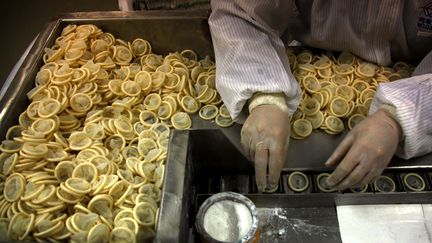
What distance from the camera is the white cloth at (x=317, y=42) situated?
6.93 feet

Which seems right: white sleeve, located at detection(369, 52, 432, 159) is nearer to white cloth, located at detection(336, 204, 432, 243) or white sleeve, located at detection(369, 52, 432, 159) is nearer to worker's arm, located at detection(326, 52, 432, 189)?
worker's arm, located at detection(326, 52, 432, 189)

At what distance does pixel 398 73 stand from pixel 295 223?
1.28 m

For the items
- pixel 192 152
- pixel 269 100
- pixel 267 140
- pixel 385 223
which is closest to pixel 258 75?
pixel 269 100

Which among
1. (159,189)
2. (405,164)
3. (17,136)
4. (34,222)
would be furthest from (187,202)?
(405,164)

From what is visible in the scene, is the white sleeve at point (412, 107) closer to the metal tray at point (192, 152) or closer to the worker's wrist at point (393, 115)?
the worker's wrist at point (393, 115)

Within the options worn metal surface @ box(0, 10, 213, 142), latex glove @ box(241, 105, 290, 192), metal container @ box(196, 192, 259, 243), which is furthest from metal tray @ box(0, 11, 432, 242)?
latex glove @ box(241, 105, 290, 192)

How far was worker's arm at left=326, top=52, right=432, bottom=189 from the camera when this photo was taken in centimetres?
199

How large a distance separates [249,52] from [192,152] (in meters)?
0.70

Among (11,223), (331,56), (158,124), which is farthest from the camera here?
(331,56)

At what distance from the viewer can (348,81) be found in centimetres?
263

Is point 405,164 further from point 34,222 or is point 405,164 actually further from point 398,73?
point 34,222

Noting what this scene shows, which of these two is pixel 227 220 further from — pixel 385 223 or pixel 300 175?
pixel 385 223

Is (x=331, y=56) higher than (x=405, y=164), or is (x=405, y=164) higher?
(x=331, y=56)

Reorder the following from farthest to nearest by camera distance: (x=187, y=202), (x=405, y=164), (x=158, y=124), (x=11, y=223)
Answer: (x=158, y=124) < (x=405, y=164) < (x=187, y=202) < (x=11, y=223)
